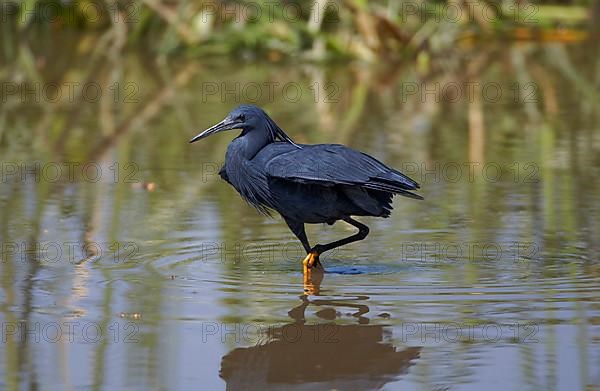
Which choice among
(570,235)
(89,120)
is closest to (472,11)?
(89,120)

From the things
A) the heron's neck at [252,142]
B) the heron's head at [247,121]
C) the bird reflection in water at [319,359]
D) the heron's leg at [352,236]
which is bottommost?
the bird reflection in water at [319,359]

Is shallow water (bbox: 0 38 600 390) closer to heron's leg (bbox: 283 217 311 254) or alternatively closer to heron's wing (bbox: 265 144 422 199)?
heron's leg (bbox: 283 217 311 254)

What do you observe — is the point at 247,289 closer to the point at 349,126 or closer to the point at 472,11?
the point at 349,126

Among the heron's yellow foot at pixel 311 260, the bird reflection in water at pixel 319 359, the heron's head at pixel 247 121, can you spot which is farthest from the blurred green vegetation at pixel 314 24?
the bird reflection in water at pixel 319 359

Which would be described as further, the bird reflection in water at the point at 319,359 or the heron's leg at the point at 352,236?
the heron's leg at the point at 352,236

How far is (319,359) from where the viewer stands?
16.3 feet

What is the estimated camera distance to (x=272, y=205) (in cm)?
637

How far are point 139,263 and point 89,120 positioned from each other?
5.00m

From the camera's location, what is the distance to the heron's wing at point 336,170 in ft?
19.7

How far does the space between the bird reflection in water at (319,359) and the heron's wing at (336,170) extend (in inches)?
28.5

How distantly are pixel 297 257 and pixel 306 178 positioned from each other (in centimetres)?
92

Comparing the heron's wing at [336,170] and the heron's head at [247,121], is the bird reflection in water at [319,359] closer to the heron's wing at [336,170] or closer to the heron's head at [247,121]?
the heron's wing at [336,170]

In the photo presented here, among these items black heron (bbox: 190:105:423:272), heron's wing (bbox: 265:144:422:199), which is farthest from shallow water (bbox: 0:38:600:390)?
heron's wing (bbox: 265:144:422:199)

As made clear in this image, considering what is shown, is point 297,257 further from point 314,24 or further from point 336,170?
point 314,24
